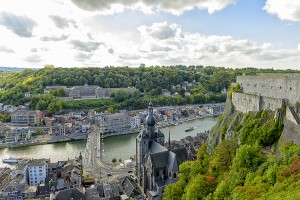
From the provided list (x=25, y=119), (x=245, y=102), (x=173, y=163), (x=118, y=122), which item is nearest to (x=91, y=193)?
(x=173, y=163)

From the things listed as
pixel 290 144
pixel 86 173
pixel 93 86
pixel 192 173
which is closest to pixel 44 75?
pixel 93 86

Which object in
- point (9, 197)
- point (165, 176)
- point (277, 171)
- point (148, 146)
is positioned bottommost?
point (9, 197)

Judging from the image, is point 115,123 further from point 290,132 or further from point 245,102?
point 290,132

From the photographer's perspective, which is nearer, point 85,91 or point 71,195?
point 71,195

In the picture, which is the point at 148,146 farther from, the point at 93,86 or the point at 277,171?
the point at 93,86

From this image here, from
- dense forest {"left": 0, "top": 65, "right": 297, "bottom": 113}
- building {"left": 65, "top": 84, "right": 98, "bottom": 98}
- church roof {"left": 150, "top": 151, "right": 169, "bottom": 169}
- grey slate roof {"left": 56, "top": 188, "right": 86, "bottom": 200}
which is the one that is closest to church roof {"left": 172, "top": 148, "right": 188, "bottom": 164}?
church roof {"left": 150, "top": 151, "right": 169, "bottom": 169}

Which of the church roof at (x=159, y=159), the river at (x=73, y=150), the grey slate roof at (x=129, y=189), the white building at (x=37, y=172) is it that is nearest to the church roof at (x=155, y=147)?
the church roof at (x=159, y=159)
